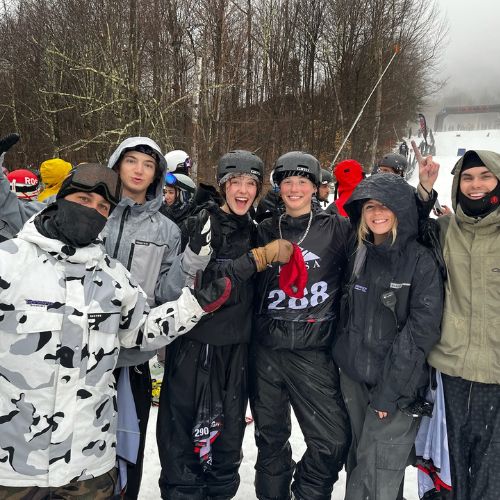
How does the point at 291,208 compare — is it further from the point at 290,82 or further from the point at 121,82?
the point at 290,82

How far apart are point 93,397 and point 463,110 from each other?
407ft

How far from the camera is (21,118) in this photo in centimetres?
1608

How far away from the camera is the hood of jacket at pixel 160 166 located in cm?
233

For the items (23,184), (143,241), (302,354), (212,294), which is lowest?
(302,354)

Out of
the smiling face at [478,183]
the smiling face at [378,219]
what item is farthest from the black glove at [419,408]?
the smiling face at [478,183]

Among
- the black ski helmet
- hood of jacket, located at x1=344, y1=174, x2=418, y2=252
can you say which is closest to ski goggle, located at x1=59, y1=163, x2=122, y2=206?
hood of jacket, located at x1=344, y1=174, x2=418, y2=252

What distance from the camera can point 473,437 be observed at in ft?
6.61

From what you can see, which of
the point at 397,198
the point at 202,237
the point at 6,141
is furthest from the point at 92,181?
the point at 397,198

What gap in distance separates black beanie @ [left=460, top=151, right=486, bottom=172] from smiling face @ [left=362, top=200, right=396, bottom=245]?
0.45 meters

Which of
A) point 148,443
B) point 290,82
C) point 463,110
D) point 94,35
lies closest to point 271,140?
point 290,82

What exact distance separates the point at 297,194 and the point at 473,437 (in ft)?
5.43

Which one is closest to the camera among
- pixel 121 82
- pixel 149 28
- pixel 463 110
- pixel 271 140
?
pixel 121 82

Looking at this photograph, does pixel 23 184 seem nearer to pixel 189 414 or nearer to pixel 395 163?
pixel 189 414

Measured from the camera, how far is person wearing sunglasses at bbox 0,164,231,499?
61.4 inches
